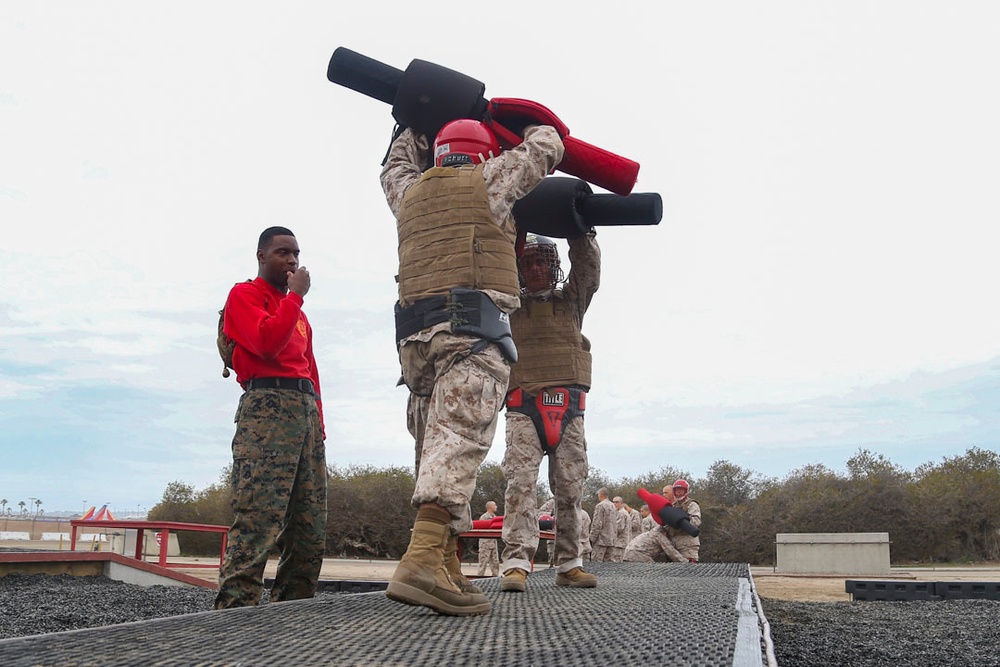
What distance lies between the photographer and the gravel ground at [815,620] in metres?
4.13

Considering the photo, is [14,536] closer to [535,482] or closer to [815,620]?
[535,482]

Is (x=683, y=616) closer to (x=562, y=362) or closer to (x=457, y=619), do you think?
(x=457, y=619)

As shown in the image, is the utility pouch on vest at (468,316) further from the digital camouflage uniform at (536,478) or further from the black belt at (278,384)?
the digital camouflage uniform at (536,478)

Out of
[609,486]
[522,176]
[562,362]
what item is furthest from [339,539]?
[522,176]

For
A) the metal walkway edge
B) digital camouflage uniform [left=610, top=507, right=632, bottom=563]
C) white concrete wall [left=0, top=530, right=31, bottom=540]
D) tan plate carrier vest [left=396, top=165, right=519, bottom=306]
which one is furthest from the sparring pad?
white concrete wall [left=0, top=530, right=31, bottom=540]

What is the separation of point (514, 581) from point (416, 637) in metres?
2.22

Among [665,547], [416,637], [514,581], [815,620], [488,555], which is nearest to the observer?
[416,637]

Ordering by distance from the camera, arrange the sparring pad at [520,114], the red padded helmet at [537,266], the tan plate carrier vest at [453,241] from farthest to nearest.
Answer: the red padded helmet at [537,266] < the sparring pad at [520,114] < the tan plate carrier vest at [453,241]

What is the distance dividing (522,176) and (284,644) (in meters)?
2.30

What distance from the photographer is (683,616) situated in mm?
2941

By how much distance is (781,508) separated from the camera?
96.1ft

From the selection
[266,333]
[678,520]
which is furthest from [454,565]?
[678,520]

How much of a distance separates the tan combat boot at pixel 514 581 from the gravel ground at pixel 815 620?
132 cm

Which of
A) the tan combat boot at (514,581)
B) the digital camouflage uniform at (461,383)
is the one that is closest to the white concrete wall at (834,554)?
the tan combat boot at (514,581)
